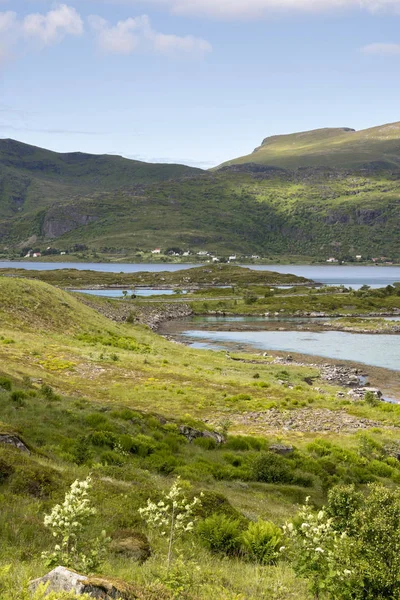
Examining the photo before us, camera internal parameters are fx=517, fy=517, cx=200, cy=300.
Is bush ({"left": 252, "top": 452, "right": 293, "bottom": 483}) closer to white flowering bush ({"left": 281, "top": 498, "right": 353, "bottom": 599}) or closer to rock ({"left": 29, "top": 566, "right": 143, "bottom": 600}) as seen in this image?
white flowering bush ({"left": 281, "top": 498, "right": 353, "bottom": 599})

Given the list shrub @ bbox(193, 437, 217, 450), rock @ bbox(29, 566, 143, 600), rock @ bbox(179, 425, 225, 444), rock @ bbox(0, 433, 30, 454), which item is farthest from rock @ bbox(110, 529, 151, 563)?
rock @ bbox(179, 425, 225, 444)

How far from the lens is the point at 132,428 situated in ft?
90.0

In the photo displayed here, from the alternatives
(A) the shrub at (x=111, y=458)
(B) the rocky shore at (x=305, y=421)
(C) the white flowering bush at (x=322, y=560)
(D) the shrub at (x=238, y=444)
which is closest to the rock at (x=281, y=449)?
(D) the shrub at (x=238, y=444)

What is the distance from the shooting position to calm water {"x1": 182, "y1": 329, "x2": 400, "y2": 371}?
80.8 metres

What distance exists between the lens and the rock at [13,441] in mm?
16734

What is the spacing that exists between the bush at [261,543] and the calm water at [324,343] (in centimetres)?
6328

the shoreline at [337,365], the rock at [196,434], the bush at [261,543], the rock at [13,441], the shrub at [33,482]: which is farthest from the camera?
the shoreline at [337,365]

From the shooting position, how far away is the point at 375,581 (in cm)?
875

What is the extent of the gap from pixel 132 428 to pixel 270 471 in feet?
24.6

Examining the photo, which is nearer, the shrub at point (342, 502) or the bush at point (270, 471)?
the shrub at point (342, 502)

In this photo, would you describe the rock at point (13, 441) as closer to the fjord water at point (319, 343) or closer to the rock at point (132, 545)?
the rock at point (132, 545)

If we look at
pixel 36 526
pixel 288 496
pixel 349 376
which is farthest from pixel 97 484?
pixel 349 376

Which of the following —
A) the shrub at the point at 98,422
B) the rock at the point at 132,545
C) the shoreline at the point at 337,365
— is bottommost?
the shoreline at the point at 337,365

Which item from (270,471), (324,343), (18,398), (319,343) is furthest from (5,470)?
(324,343)
